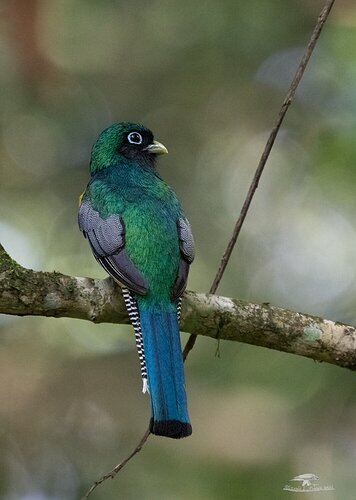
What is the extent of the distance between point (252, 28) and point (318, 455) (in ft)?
10.8

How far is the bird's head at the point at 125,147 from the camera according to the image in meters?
5.05

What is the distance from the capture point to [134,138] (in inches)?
203

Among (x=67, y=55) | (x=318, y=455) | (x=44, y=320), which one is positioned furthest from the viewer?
(x=67, y=55)

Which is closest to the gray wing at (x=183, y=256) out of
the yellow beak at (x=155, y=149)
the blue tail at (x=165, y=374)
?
the blue tail at (x=165, y=374)

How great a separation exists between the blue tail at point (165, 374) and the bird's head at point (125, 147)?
4.14ft

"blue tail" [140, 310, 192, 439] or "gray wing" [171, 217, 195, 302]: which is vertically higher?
"gray wing" [171, 217, 195, 302]

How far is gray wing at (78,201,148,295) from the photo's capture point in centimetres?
410

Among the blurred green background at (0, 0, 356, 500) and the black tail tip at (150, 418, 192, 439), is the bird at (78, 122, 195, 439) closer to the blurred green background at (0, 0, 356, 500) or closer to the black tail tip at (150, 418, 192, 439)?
the black tail tip at (150, 418, 192, 439)

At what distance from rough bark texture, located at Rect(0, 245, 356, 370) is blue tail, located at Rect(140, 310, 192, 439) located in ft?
0.48

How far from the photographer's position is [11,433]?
6.56m

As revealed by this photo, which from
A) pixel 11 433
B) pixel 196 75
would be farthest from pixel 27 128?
pixel 11 433

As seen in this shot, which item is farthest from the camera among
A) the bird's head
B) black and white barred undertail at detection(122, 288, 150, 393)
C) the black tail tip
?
the bird's head

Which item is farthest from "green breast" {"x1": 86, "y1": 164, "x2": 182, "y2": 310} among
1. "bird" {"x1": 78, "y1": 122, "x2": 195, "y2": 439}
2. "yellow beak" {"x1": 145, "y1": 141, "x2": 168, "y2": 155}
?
"yellow beak" {"x1": 145, "y1": 141, "x2": 168, "y2": 155}

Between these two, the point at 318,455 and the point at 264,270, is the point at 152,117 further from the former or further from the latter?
the point at 318,455
